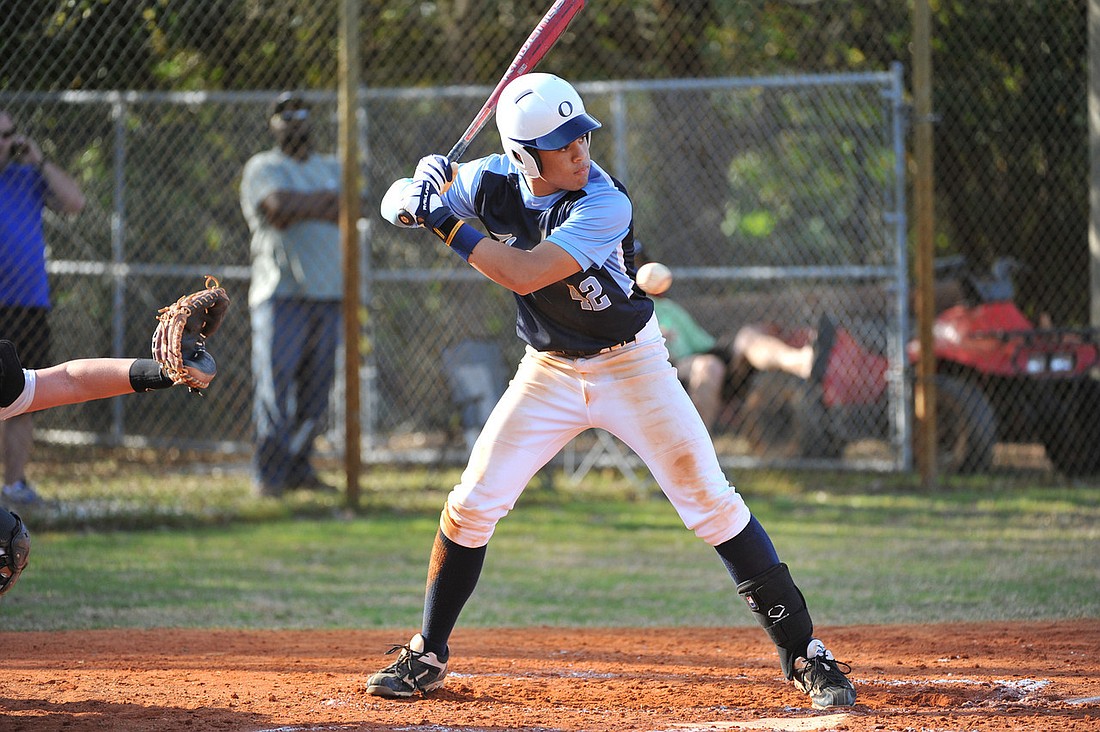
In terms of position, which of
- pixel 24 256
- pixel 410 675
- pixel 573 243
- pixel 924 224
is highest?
pixel 24 256

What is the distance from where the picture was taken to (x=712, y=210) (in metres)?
10.9

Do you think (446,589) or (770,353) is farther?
(770,353)

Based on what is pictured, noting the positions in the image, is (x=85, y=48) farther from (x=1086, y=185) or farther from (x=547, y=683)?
(x=1086, y=185)

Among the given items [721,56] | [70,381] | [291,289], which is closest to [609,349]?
[70,381]

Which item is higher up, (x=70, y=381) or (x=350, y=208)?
(x=350, y=208)

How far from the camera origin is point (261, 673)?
428cm

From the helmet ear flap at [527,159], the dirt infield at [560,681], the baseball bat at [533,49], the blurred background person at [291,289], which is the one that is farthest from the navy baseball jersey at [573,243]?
the blurred background person at [291,289]

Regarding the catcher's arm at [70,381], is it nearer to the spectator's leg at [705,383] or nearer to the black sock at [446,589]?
the black sock at [446,589]

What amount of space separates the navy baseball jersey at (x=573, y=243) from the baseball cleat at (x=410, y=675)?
103cm

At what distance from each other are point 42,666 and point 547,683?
1.74 meters

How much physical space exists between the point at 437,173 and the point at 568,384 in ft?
2.51

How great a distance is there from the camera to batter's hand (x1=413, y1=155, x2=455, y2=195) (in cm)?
388

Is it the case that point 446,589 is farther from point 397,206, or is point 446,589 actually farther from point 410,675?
point 397,206

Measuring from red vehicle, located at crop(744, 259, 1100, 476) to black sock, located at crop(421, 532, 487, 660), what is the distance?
5366 mm
